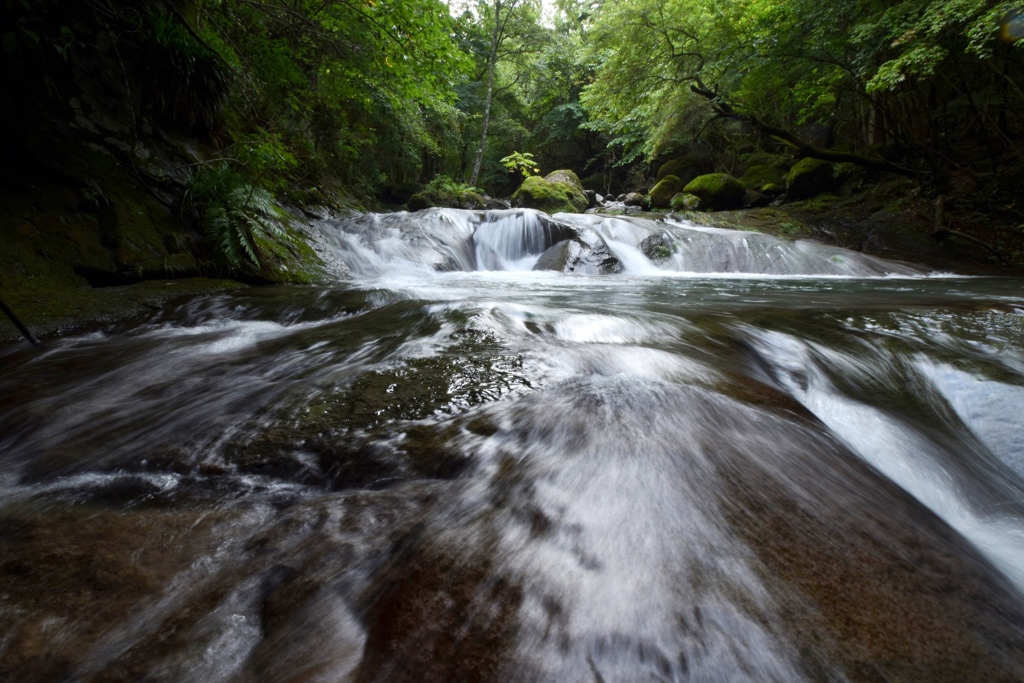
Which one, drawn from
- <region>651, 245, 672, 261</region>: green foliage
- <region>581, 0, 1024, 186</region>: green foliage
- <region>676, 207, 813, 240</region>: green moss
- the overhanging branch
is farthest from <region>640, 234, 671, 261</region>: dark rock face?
the overhanging branch

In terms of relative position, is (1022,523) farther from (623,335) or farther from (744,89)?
(744,89)

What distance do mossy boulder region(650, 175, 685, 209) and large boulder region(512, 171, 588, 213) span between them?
2745 millimetres

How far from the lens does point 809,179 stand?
43.7 ft

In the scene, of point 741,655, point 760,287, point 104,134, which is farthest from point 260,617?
point 760,287

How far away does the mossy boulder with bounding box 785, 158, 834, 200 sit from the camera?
1318cm

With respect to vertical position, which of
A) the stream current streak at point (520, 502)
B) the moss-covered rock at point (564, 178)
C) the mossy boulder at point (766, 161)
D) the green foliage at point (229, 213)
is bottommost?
the stream current streak at point (520, 502)

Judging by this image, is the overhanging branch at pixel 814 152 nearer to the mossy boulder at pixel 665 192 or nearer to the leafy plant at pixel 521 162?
the mossy boulder at pixel 665 192

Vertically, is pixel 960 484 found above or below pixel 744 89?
below

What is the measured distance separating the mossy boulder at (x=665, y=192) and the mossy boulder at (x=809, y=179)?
406cm

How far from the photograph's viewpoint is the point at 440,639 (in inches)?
37.4

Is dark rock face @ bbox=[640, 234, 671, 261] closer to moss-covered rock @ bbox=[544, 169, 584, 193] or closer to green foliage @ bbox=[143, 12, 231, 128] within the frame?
green foliage @ bbox=[143, 12, 231, 128]

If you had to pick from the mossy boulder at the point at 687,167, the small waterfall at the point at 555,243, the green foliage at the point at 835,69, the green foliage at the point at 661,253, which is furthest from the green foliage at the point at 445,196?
the mossy boulder at the point at 687,167

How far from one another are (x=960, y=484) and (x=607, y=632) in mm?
1967

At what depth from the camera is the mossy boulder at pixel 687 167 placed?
19.2m
